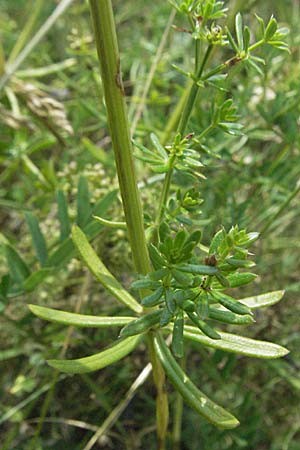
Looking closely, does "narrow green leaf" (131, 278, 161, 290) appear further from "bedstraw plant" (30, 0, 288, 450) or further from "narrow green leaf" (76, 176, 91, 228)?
"narrow green leaf" (76, 176, 91, 228)

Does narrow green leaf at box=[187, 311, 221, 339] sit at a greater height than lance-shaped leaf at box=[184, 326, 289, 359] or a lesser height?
greater

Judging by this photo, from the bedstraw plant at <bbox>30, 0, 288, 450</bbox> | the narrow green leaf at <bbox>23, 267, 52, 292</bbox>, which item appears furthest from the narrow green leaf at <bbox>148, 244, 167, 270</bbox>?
the narrow green leaf at <bbox>23, 267, 52, 292</bbox>

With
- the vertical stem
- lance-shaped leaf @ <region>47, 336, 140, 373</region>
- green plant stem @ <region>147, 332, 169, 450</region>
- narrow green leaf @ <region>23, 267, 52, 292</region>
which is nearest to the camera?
the vertical stem

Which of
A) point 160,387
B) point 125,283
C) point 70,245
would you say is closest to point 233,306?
point 160,387

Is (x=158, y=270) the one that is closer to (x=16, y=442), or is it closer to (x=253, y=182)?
(x=253, y=182)

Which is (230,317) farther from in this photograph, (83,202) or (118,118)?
(83,202)

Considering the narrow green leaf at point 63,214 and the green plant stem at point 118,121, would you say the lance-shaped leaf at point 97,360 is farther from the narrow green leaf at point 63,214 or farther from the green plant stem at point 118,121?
the narrow green leaf at point 63,214

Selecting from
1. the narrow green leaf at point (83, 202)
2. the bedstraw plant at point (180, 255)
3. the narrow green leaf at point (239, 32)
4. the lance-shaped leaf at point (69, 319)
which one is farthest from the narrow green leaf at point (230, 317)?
the narrow green leaf at point (83, 202)

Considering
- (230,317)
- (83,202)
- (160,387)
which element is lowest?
(160,387)

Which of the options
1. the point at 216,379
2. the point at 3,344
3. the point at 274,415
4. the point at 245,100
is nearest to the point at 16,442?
the point at 3,344
